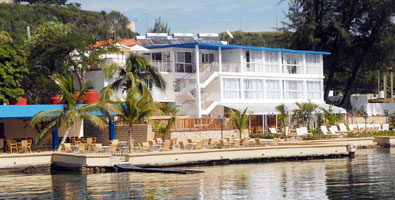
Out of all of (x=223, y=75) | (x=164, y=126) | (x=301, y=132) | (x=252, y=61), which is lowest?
(x=301, y=132)

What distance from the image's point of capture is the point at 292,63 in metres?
65.2

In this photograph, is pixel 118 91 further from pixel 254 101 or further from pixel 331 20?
pixel 331 20

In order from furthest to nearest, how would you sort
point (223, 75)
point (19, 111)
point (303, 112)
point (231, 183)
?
point (223, 75) → point (303, 112) → point (19, 111) → point (231, 183)

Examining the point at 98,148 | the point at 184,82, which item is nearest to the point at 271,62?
the point at 184,82

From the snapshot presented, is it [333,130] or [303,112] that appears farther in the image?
[303,112]

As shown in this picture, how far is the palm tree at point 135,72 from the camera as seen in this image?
160ft

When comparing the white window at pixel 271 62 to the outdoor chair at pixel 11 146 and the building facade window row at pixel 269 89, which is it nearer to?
the building facade window row at pixel 269 89

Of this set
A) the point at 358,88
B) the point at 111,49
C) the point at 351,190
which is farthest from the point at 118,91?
the point at 358,88

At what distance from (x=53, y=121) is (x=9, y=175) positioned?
5269mm

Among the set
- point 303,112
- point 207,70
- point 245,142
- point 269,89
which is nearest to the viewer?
point 245,142

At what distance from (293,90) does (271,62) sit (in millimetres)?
3541

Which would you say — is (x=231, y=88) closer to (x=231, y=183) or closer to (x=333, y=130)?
(x=333, y=130)

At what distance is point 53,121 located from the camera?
3897cm

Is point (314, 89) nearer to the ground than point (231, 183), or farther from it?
farther from it
